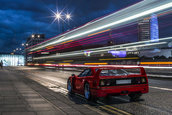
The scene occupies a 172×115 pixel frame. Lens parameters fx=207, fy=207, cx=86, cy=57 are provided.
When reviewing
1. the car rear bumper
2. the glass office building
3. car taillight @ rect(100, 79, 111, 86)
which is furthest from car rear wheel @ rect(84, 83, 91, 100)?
the glass office building

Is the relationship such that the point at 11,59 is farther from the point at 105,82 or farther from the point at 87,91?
the point at 105,82

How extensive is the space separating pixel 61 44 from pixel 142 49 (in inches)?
783

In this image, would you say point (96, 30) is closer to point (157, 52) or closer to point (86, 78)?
point (157, 52)

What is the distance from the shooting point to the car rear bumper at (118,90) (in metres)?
6.33

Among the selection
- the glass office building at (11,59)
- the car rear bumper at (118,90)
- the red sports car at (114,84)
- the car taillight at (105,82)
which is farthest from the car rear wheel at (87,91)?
the glass office building at (11,59)

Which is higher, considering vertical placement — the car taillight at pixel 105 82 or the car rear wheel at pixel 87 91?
the car taillight at pixel 105 82

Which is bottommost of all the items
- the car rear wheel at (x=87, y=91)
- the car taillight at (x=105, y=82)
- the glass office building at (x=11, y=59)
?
the car rear wheel at (x=87, y=91)

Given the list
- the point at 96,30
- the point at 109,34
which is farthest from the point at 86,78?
the point at 96,30

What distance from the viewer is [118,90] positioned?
21.2 ft

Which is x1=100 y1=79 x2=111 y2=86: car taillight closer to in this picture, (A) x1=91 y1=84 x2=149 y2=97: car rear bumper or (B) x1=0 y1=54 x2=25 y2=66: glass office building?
(A) x1=91 y1=84 x2=149 y2=97: car rear bumper

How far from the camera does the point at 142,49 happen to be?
19016mm

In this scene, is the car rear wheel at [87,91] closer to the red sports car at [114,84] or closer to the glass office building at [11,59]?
the red sports car at [114,84]

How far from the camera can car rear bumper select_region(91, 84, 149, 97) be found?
20.8 ft

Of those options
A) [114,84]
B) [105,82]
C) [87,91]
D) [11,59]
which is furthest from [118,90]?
[11,59]
